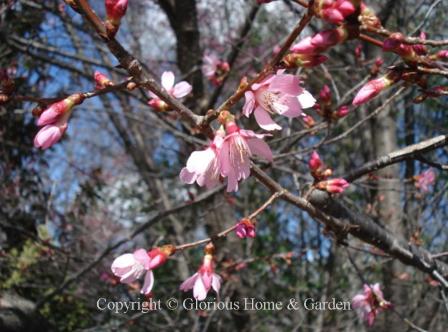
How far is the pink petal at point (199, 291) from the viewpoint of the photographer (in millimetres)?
1455

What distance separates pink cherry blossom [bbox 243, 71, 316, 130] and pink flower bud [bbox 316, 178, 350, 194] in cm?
29

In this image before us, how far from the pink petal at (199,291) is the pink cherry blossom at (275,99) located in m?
0.64

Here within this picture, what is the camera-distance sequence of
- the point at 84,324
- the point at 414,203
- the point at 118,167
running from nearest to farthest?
the point at 414,203 → the point at 84,324 → the point at 118,167

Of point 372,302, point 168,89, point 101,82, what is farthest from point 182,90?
point 372,302

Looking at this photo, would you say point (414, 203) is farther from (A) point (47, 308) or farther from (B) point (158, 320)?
(A) point (47, 308)

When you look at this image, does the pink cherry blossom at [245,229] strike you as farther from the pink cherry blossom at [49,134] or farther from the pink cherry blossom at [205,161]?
the pink cherry blossom at [49,134]

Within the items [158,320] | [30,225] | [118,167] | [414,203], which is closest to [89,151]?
[118,167]

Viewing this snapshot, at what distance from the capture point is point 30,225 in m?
3.82

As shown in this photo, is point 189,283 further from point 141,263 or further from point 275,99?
point 275,99

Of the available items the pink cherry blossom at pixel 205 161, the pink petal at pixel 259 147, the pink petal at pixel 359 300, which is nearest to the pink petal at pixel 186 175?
the pink cherry blossom at pixel 205 161

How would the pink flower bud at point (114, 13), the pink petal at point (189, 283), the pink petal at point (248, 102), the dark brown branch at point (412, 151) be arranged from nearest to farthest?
the pink flower bud at point (114, 13) < the pink petal at point (248, 102) < the dark brown branch at point (412, 151) < the pink petal at point (189, 283)

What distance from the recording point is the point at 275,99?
45.6 inches

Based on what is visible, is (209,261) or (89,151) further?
(89,151)

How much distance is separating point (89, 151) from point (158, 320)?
5.66m
